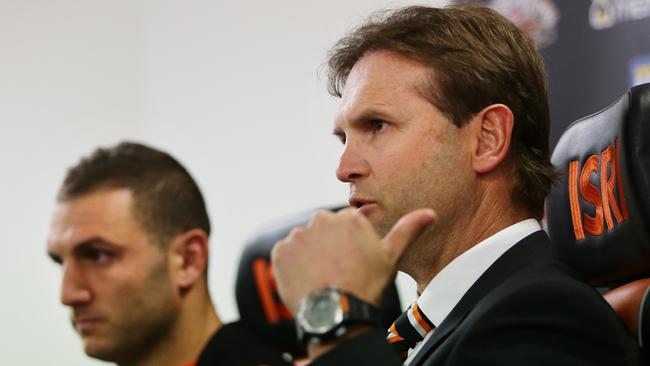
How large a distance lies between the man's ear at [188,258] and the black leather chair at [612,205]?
0.62m

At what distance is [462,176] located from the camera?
4.61 feet

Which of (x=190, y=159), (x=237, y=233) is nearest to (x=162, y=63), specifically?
(x=190, y=159)

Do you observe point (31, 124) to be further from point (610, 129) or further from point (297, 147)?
point (610, 129)

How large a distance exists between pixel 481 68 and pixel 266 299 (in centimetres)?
99

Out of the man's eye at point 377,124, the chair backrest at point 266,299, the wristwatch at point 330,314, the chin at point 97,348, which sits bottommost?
the chair backrest at point 266,299

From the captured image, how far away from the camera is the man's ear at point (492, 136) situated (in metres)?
1.42

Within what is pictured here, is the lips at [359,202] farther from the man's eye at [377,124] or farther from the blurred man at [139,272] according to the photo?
the blurred man at [139,272]

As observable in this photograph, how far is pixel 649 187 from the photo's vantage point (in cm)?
128

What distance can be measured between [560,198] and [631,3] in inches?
36.6

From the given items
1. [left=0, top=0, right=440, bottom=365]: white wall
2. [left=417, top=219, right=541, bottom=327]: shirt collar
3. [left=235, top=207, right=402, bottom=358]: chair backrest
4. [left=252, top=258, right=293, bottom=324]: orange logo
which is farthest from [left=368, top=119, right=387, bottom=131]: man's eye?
[left=0, top=0, right=440, bottom=365]: white wall

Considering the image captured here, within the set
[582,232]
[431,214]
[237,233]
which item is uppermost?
[431,214]

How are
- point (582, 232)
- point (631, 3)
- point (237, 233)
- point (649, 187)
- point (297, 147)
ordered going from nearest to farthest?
point (649, 187) < point (582, 232) < point (631, 3) < point (297, 147) < point (237, 233)

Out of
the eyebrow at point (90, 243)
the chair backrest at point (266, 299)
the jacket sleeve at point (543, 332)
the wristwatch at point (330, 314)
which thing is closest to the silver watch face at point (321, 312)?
the wristwatch at point (330, 314)

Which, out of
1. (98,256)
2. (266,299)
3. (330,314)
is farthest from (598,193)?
(266,299)
